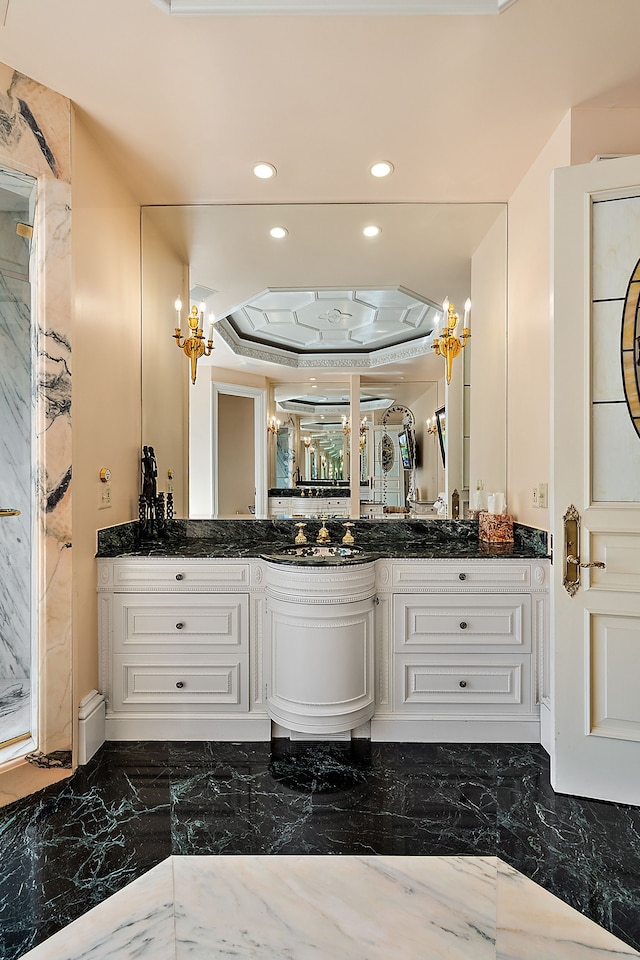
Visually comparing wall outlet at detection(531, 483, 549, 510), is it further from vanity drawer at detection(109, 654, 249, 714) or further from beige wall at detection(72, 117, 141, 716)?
beige wall at detection(72, 117, 141, 716)

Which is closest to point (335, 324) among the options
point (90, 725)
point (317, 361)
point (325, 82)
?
point (317, 361)

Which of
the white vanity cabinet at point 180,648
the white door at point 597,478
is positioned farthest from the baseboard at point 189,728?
the white door at point 597,478

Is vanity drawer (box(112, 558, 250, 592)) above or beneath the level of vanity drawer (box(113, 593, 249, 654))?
above

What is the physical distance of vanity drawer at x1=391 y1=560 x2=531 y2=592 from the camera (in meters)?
2.28

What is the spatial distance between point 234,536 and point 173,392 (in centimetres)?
90

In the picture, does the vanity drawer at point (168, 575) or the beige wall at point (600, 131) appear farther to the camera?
the vanity drawer at point (168, 575)

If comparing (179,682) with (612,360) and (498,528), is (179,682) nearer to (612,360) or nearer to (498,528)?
(498,528)

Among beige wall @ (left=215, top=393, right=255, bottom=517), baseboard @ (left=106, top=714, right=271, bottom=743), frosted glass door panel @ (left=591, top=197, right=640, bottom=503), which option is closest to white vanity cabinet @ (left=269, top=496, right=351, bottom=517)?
beige wall @ (left=215, top=393, right=255, bottom=517)

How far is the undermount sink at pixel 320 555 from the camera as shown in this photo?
2188 millimetres

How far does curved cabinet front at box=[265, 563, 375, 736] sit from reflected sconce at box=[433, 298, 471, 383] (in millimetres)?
1375

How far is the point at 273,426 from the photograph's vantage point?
2943 mm

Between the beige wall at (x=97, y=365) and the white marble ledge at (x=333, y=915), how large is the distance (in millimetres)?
925

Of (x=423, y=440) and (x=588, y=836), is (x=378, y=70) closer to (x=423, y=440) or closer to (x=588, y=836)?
(x=423, y=440)

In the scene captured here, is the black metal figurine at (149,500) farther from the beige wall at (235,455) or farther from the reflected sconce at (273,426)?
the reflected sconce at (273,426)
